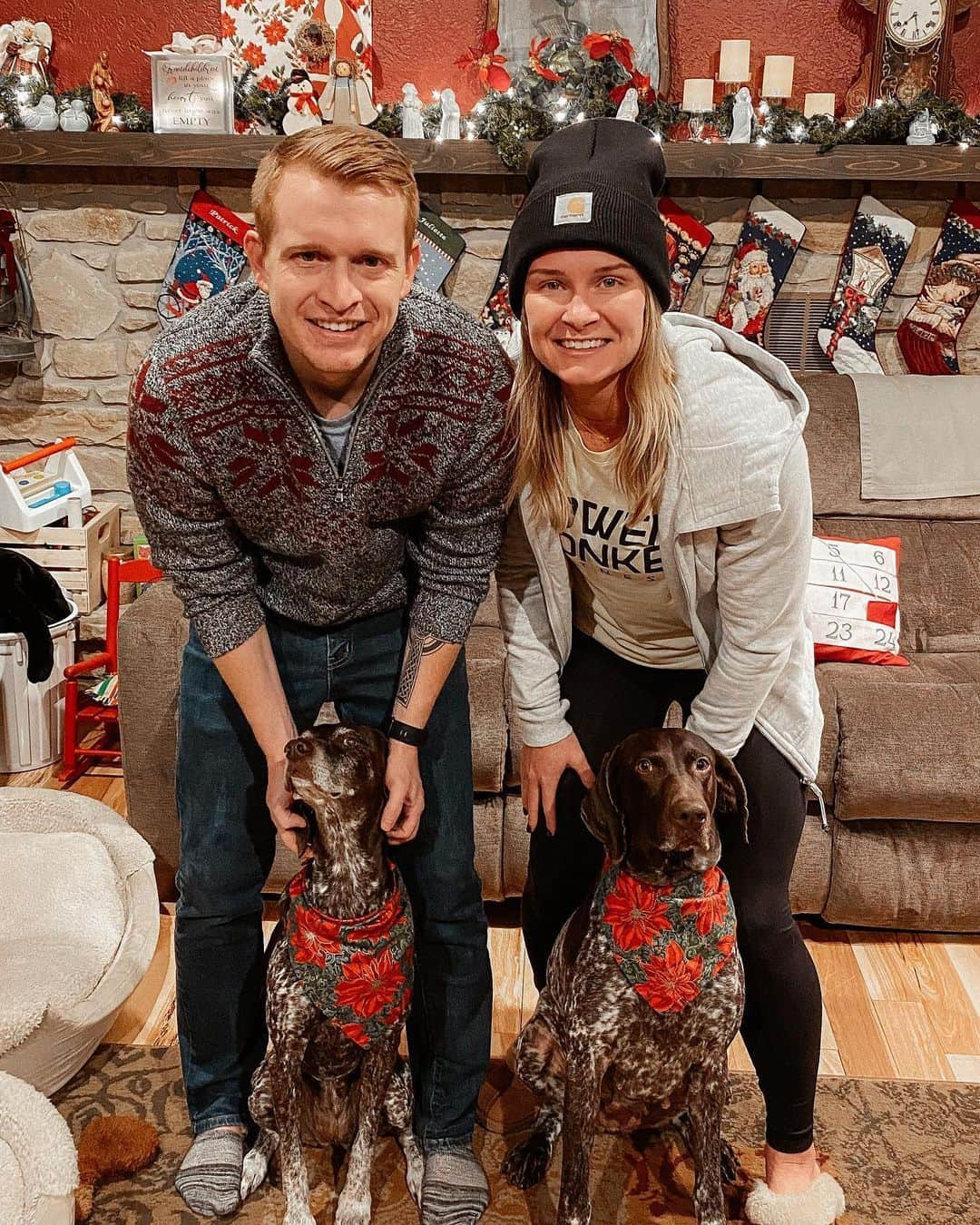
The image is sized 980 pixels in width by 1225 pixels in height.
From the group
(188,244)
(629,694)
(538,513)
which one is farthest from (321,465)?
(188,244)

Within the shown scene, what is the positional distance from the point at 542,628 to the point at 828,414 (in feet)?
5.49

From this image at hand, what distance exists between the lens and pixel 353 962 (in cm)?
163

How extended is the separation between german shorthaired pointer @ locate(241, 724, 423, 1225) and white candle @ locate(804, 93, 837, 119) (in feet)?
8.03

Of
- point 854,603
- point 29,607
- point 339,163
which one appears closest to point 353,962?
point 339,163

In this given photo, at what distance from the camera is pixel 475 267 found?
3480 mm

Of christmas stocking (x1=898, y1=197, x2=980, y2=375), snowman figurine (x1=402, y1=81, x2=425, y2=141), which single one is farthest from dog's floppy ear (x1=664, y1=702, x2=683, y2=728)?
snowman figurine (x1=402, y1=81, x2=425, y2=141)

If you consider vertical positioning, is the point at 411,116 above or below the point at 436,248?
above

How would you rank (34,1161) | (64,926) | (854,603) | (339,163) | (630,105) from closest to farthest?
(339,163) < (34,1161) < (64,926) < (854,603) < (630,105)

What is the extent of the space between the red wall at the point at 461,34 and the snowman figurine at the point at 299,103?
239mm

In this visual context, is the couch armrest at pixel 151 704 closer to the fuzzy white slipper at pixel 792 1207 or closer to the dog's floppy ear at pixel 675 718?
the dog's floppy ear at pixel 675 718

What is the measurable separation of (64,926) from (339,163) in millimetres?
1501

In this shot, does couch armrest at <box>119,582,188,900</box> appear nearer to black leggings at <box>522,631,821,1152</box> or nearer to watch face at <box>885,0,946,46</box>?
black leggings at <box>522,631,821,1152</box>

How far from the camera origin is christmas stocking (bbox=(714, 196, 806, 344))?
3.36 meters

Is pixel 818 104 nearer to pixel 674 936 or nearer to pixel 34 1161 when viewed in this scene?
pixel 674 936
